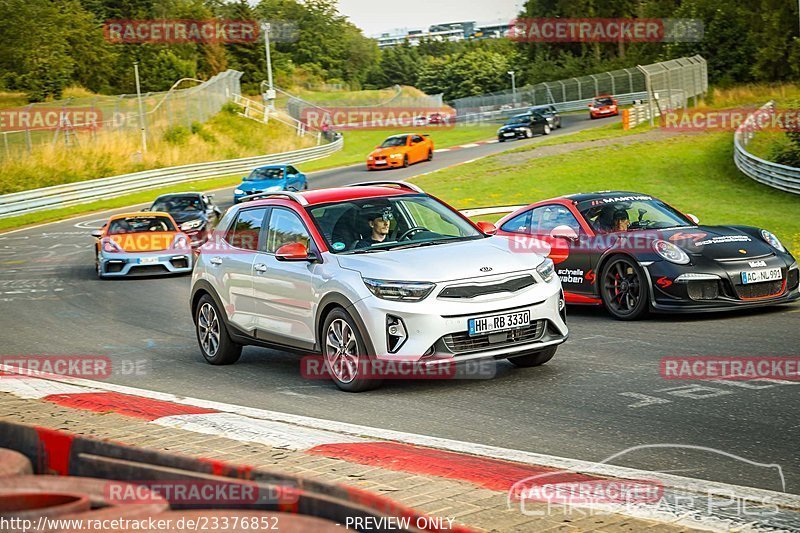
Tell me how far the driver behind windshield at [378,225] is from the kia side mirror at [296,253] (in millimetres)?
422

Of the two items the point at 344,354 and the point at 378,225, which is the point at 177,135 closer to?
the point at 378,225

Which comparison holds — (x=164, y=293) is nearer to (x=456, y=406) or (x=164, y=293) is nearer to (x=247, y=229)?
(x=247, y=229)

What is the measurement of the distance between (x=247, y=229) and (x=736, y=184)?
Result: 23.5 metres

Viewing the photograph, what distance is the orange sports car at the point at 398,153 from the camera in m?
47.1

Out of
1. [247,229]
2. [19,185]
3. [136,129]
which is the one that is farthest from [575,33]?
[247,229]

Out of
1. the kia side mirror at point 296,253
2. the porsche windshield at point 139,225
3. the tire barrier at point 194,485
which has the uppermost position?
the tire barrier at point 194,485

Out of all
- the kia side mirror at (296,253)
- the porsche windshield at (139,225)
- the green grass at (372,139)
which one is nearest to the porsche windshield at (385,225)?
the kia side mirror at (296,253)

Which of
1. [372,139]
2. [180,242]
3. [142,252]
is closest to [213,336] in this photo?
[142,252]

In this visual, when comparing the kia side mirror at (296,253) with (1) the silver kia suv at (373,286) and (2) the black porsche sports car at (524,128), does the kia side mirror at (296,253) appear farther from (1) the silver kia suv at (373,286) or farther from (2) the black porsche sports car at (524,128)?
(2) the black porsche sports car at (524,128)

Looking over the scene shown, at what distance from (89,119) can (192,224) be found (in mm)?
27443

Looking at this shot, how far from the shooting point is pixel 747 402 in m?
7.47

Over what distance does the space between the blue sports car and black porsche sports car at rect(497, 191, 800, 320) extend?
24412mm

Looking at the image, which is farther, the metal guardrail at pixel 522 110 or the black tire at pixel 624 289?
the metal guardrail at pixel 522 110

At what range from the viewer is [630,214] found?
1288 centimetres
